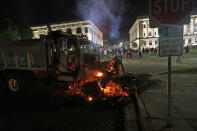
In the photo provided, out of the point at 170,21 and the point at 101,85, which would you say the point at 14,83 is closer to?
the point at 101,85

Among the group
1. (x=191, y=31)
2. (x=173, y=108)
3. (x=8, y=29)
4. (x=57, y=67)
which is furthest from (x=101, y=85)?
(x=191, y=31)

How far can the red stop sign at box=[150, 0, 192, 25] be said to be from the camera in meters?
2.58

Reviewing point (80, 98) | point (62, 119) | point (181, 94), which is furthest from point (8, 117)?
point (181, 94)

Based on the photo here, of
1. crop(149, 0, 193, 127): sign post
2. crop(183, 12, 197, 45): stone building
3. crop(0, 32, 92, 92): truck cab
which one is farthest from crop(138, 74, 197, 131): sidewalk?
crop(183, 12, 197, 45): stone building

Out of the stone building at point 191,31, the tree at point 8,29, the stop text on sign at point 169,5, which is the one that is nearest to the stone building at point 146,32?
the stone building at point 191,31

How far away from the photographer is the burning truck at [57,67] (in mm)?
5438

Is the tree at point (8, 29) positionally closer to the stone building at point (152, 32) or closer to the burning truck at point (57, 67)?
the burning truck at point (57, 67)

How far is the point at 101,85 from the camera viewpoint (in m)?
5.05

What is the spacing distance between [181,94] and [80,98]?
3912 millimetres

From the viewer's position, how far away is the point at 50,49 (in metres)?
5.70

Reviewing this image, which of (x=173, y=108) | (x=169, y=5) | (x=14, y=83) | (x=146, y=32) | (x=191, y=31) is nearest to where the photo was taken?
(x=169, y=5)

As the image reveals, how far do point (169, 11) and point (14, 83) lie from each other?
7.13 meters

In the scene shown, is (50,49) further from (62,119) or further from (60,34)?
(62,119)

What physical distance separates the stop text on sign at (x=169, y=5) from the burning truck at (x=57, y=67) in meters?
3.06
